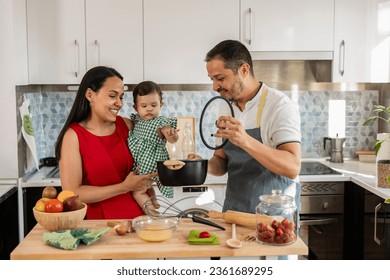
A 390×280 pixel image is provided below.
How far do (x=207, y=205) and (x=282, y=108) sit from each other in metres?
1.39

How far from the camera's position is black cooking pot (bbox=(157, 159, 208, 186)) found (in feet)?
5.98

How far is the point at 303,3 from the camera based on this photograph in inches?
129

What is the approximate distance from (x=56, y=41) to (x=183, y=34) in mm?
708

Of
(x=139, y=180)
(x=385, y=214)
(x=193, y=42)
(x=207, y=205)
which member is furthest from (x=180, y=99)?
(x=139, y=180)

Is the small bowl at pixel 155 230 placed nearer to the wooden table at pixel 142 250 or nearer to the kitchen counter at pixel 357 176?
the wooden table at pixel 142 250

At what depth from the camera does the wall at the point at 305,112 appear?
3.60 metres

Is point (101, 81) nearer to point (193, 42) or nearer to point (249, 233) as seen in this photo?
point (249, 233)

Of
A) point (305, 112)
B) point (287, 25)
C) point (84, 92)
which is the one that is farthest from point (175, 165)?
point (305, 112)

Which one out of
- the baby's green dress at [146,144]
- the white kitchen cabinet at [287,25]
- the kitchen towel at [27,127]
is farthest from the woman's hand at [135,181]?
the white kitchen cabinet at [287,25]

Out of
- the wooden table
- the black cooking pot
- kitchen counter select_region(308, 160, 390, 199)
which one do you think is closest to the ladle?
the wooden table

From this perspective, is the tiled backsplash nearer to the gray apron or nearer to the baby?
the baby

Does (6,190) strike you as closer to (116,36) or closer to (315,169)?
(116,36)

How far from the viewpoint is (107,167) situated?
2.03m

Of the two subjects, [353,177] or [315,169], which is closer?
[353,177]
